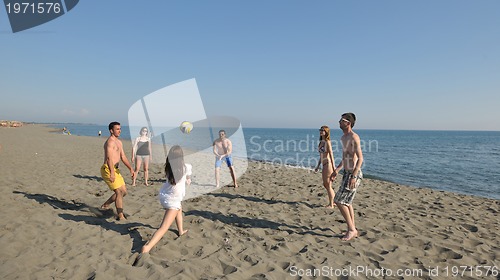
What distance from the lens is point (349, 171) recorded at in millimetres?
4652

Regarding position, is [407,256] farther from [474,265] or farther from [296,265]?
[296,265]

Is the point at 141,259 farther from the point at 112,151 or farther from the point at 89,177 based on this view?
the point at 89,177

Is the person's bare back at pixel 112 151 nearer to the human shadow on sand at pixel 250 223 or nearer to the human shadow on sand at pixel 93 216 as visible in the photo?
the human shadow on sand at pixel 93 216

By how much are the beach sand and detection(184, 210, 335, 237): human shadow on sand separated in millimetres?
24

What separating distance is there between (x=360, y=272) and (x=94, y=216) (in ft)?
17.6

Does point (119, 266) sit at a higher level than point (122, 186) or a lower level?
lower

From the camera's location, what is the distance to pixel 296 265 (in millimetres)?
3836

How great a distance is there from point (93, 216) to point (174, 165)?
2.96m

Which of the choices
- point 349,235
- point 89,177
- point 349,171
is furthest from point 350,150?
point 89,177

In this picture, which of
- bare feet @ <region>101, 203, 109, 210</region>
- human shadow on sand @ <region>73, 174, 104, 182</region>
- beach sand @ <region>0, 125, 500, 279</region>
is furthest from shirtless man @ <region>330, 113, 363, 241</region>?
human shadow on sand @ <region>73, 174, 104, 182</region>

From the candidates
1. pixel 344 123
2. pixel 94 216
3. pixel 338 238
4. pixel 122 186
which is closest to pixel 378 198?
pixel 338 238

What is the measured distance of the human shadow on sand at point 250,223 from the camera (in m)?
5.36

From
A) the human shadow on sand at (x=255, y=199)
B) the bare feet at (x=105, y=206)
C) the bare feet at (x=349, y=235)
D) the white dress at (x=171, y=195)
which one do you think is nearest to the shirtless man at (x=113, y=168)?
the bare feet at (x=105, y=206)

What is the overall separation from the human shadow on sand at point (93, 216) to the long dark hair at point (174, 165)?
1348mm
